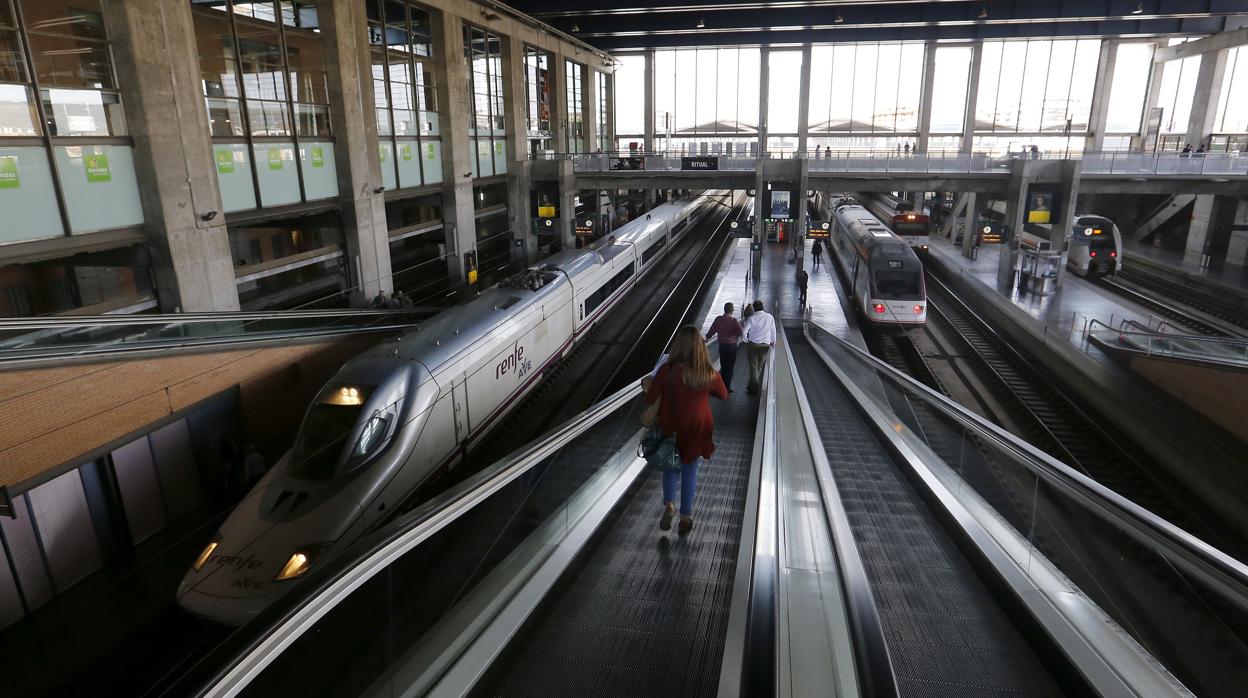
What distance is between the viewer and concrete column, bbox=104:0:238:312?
11.8 metres

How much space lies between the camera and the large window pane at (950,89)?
46781mm

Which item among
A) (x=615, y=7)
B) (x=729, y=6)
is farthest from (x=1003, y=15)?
(x=615, y=7)

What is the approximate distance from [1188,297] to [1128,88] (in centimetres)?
2858

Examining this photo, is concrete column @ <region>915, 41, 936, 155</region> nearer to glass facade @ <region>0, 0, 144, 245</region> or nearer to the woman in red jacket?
glass facade @ <region>0, 0, 144, 245</region>

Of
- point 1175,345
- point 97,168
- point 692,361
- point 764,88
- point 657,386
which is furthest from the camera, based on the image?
point 764,88

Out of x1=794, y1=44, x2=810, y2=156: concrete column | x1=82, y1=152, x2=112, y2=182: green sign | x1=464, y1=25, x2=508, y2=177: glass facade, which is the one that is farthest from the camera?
x1=794, y1=44, x2=810, y2=156: concrete column

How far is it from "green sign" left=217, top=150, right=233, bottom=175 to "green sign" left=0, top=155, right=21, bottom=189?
13.5ft

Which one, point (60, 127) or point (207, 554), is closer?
point (207, 554)

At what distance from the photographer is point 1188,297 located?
25.3 meters

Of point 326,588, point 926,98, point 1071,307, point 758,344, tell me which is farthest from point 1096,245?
point 326,588

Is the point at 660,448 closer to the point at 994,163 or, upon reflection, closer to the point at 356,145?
the point at 356,145

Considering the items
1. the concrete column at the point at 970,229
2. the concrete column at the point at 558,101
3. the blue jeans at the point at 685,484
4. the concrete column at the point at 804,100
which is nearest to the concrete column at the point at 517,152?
the concrete column at the point at 558,101

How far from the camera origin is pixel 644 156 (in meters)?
29.1

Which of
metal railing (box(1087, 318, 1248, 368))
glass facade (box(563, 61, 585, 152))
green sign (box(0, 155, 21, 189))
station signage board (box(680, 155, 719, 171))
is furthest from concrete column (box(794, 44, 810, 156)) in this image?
green sign (box(0, 155, 21, 189))
